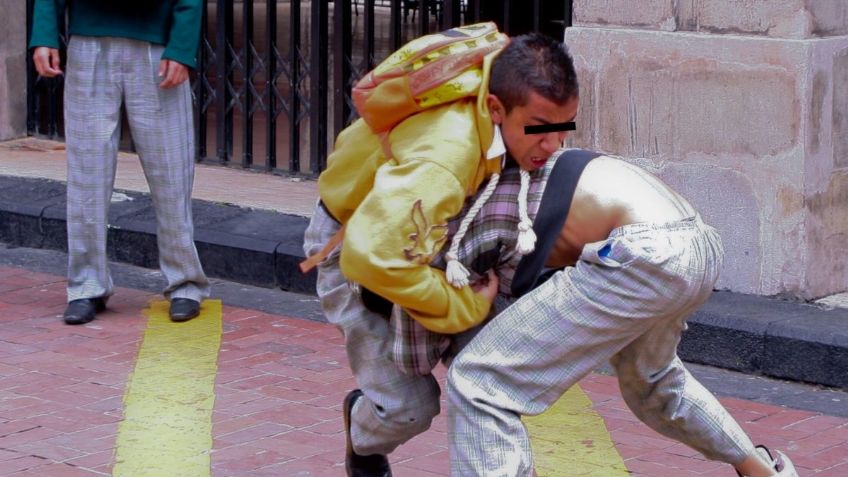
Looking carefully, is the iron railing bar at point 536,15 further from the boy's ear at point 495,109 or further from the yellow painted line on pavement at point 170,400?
the boy's ear at point 495,109

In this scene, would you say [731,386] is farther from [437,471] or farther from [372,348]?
[372,348]

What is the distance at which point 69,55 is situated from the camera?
6.13 m

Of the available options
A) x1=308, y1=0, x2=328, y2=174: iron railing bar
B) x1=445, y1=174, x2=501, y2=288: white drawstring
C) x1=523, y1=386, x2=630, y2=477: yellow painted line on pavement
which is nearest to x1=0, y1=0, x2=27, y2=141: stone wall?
x1=308, y1=0, x2=328, y2=174: iron railing bar

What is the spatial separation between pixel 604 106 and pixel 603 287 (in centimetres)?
312

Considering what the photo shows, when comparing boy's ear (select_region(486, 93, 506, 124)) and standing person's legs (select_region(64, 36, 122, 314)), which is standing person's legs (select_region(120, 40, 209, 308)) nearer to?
standing person's legs (select_region(64, 36, 122, 314))

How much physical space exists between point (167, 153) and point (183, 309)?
629mm

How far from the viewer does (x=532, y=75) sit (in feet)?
10.4

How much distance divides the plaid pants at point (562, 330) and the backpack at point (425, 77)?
45 cm

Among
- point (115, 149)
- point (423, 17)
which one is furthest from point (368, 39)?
point (115, 149)

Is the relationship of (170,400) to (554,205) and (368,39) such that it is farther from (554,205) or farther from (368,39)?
(368,39)

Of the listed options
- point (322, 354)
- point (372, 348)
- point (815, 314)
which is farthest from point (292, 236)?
point (372, 348)

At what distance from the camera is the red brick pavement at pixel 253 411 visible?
4438 mm

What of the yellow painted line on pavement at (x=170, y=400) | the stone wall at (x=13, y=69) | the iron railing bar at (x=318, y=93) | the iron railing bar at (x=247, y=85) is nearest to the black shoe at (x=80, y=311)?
the yellow painted line on pavement at (x=170, y=400)

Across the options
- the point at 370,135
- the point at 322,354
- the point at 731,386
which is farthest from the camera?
the point at 322,354
